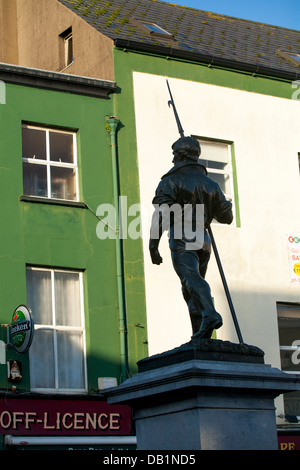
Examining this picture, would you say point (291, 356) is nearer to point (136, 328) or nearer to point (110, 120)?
point (136, 328)

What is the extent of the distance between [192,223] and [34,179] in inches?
384

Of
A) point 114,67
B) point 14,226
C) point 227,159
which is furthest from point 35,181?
point 227,159

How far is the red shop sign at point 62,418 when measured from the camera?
1942cm

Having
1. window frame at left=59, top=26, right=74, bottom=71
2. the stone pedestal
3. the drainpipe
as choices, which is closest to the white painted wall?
the drainpipe

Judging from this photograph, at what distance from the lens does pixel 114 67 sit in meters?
23.0

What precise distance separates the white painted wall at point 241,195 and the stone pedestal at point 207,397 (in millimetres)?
9656

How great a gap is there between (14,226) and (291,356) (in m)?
7.15

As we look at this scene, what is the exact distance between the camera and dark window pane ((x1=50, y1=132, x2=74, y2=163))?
2184 cm

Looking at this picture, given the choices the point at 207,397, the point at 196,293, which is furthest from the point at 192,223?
the point at 207,397

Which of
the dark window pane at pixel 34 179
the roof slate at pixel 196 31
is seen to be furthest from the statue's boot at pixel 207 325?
the roof slate at pixel 196 31

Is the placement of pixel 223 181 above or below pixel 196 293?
above

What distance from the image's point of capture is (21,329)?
62.5 feet

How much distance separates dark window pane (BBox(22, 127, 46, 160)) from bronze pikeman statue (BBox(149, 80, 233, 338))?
9277mm

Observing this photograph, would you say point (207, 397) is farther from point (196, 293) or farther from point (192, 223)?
point (192, 223)
